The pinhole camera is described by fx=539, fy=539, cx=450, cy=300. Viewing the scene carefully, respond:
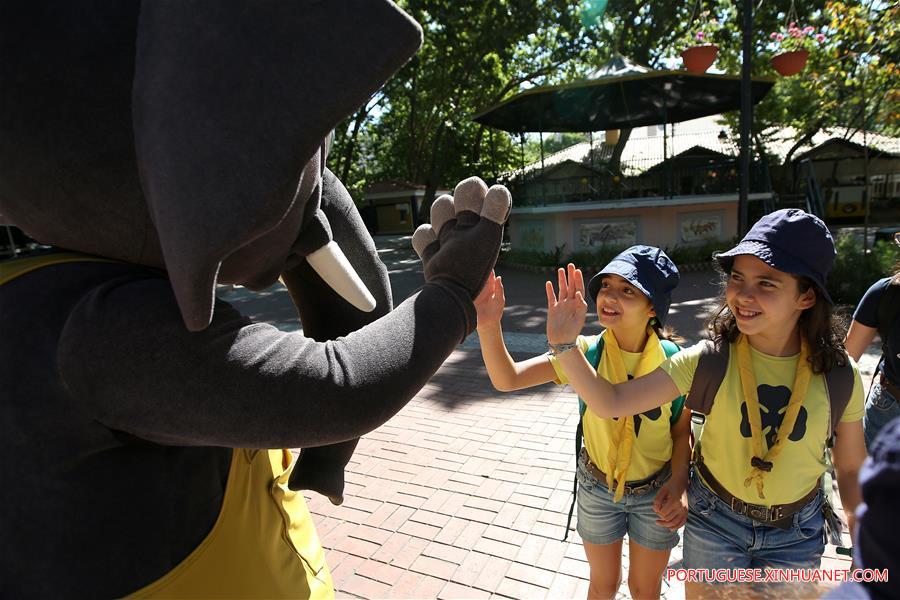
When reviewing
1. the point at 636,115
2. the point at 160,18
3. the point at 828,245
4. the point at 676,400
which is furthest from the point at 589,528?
the point at 636,115

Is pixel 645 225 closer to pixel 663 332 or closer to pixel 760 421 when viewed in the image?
pixel 663 332

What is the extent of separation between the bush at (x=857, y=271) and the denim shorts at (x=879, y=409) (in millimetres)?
5382

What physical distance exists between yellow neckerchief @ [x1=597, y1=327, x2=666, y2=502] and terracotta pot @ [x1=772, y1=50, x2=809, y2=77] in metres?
7.73

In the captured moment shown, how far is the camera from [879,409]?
249 centimetres

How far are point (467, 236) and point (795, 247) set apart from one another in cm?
113

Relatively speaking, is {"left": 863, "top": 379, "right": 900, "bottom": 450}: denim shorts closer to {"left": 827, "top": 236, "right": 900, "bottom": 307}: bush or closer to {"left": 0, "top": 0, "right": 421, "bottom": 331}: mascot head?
{"left": 0, "top": 0, "right": 421, "bottom": 331}: mascot head

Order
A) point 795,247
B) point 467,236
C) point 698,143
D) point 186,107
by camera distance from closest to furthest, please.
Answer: point 186,107, point 467,236, point 795,247, point 698,143

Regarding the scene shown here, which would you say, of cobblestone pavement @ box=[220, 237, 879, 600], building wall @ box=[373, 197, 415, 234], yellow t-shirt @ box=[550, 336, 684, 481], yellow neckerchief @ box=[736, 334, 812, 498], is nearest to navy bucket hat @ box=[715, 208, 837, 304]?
yellow neckerchief @ box=[736, 334, 812, 498]

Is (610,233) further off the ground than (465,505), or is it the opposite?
(610,233)

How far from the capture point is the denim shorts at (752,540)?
1.67 metres

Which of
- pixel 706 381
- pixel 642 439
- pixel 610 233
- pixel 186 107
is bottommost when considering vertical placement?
Result: pixel 610 233

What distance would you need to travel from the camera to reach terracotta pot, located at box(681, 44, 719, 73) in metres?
8.33

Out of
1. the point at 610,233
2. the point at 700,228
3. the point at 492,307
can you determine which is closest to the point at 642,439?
the point at 492,307

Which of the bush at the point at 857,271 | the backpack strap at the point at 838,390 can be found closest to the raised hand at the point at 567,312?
the backpack strap at the point at 838,390
